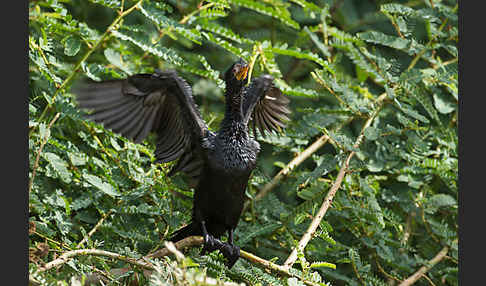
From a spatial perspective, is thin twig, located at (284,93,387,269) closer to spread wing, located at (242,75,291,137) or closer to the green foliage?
the green foliage

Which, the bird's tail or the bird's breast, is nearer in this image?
the bird's breast

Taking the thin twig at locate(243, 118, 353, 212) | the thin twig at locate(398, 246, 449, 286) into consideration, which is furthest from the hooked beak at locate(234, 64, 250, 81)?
the thin twig at locate(398, 246, 449, 286)

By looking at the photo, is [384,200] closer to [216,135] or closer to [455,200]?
[455,200]

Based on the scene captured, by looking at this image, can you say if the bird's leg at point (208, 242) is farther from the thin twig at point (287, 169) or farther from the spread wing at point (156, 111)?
the thin twig at point (287, 169)

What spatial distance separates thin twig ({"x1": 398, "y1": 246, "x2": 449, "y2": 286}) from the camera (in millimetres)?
3316

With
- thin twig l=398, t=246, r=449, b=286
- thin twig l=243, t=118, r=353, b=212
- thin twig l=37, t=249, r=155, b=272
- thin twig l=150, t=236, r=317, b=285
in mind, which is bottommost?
thin twig l=398, t=246, r=449, b=286

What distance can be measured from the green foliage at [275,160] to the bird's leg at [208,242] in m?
0.10

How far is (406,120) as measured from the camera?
3332mm

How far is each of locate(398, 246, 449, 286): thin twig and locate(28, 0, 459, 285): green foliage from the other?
0.14 feet

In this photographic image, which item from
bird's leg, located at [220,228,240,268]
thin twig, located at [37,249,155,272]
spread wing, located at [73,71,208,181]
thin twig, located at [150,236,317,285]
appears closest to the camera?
thin twig, located at [37,249,155,272]

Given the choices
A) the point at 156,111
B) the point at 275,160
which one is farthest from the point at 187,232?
the point at 275,160

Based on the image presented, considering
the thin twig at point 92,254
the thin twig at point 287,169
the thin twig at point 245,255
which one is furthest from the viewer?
the thin twig at point 287,169

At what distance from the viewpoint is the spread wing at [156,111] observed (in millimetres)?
2707

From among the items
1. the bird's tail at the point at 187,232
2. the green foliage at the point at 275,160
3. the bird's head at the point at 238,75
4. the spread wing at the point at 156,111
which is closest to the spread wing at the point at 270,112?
the green foliage at the point at 275,160
